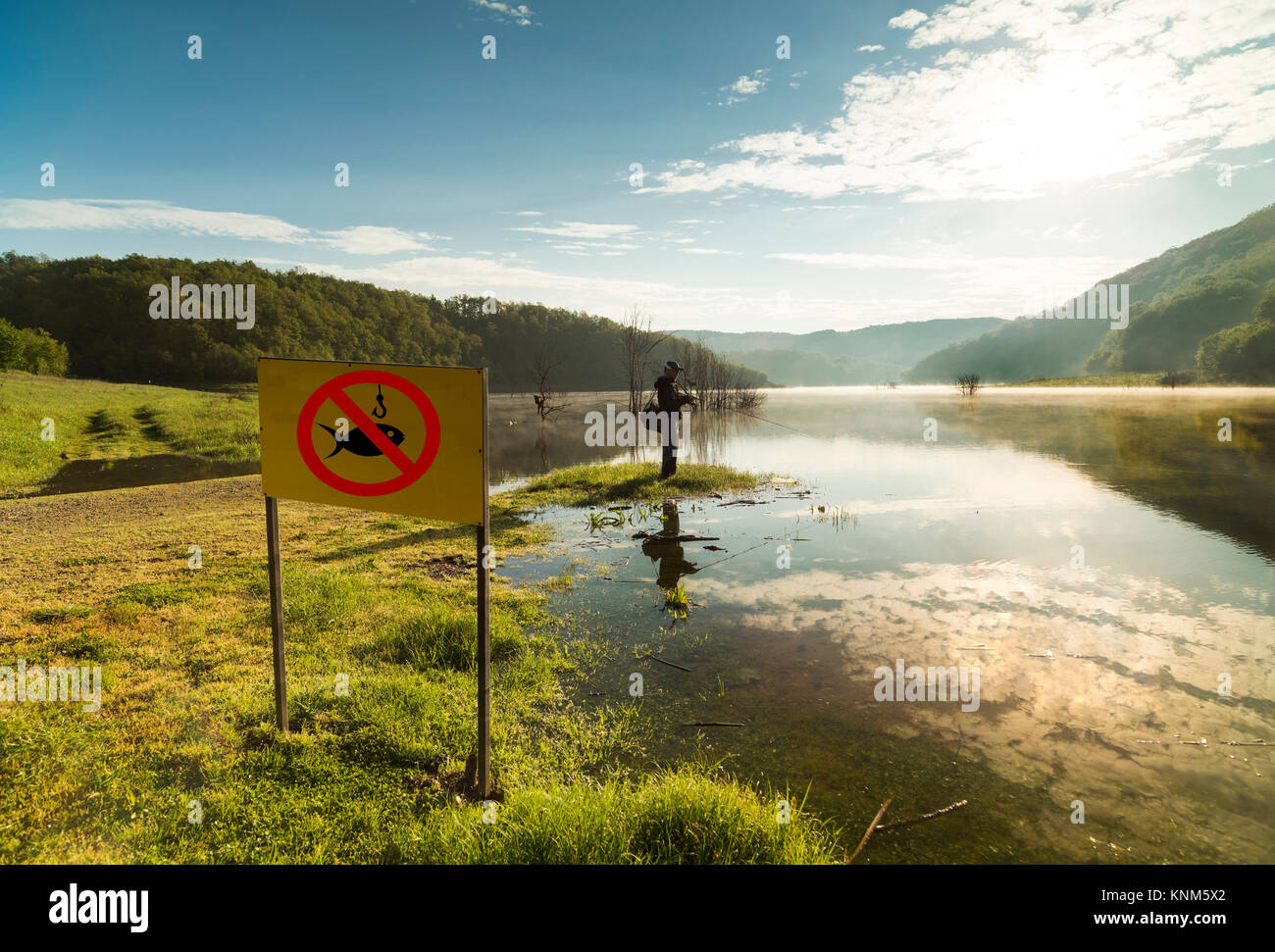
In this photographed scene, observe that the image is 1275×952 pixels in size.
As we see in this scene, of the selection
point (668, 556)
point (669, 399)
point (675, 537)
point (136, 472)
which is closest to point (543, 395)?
point (136, 472)

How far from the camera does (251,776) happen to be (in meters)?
3.86


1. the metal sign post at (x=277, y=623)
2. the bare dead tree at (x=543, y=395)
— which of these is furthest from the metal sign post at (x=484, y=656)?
the bare dead tree at (x=543, y=395)

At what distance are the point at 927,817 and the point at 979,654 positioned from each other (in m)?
2.95

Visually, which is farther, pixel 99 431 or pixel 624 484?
pixel 99 431

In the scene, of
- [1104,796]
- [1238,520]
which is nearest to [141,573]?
[1104,796]

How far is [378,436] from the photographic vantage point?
149 inches

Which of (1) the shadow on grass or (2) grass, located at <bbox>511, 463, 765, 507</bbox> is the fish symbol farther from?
(1) the shadow on grass

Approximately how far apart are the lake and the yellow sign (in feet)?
8.28

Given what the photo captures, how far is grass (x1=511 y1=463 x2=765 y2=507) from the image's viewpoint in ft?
48.8

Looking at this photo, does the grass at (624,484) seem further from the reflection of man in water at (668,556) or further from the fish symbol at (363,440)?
the fish symbol at (363,440)

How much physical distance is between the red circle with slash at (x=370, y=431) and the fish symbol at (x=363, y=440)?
26 mm

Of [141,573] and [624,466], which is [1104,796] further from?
[624,466]

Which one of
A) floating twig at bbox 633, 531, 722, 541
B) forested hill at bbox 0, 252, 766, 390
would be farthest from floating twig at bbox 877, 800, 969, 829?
forested hill at bbox 0, 252, 766, 390

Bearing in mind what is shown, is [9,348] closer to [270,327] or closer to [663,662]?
[270,327]
